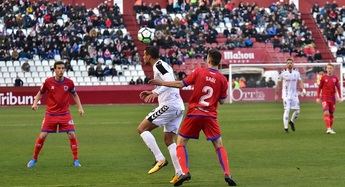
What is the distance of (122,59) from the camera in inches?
2219

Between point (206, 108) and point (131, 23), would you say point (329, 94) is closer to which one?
→ point (206, 108)

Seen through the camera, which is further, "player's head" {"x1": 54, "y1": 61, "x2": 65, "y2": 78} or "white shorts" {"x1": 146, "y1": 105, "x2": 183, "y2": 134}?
"player's head" {"x1": 54, "y1": 61, "x2": 65, "y2": 78}

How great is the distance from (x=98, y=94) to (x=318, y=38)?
1970cm

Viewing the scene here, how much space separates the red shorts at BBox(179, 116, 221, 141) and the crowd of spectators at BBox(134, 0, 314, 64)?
43.7m

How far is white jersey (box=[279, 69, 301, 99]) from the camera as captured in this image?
2747 centimetres

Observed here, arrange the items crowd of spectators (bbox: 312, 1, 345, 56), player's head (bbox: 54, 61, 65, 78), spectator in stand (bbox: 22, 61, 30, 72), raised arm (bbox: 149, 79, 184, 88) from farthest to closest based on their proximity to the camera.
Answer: crowd of spectators (bbox: 312, 1, 345, 56)
spectator in stand (bbox: 22, 61, 30, 72)
player's head (bbox: 54, 61, 65, 78)
raised arm (bbox: 149, 79, 184, 88)

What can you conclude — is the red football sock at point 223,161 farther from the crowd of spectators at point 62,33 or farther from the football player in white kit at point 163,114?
the crowd of spectators at point 62,33

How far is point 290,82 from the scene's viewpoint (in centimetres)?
2758

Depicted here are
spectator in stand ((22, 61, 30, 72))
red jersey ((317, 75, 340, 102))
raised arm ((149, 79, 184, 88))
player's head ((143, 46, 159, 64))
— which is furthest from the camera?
spectator in stand ((22, 61, 30, 72))

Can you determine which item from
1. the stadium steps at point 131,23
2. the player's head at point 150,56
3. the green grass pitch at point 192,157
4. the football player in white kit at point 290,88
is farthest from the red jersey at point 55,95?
the stadium steps at point 131,23

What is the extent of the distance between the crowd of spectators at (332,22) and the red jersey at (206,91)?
161 feet

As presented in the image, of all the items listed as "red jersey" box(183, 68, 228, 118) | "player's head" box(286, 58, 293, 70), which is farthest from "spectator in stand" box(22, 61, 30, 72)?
"red jersey" box(183, 68, 228, 118)

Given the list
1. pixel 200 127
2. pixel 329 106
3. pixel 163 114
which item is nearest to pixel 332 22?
pixel 329 106

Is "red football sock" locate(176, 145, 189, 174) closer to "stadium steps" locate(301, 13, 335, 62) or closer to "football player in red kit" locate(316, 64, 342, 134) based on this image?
"football player in red kit" locate(316, 64, 342, 134)
